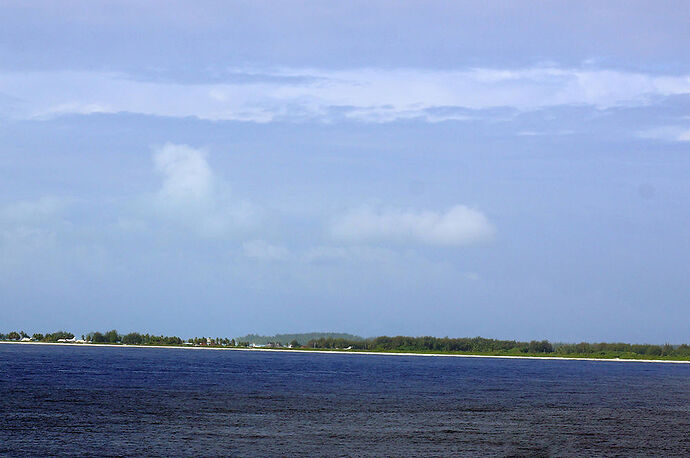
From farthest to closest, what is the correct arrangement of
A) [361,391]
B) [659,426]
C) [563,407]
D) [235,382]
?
[235,382] < [361,391] < [563,407] < [659,426]

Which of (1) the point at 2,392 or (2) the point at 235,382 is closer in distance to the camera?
(1) the point at 2,392

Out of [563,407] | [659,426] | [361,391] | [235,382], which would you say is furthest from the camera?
[235,382]

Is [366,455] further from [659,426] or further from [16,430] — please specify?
[659,426]

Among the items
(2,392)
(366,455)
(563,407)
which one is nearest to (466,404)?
(563,407)

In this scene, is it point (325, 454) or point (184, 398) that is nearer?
point (325, 454)

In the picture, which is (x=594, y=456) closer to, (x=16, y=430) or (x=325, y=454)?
(x=325, y=454)

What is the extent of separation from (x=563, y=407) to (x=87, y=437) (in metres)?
50.8

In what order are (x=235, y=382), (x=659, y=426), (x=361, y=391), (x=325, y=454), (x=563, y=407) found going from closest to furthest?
(x=325, y=454), (x=659, y=426), (x=563, y=407), (x=361, y=391), (x=235, y=382)

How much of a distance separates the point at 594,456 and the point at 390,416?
2336cm

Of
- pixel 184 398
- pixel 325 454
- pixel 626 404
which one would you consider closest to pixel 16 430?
pixel 325 454

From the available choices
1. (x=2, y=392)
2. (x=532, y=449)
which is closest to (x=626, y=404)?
(x=532, y=449)

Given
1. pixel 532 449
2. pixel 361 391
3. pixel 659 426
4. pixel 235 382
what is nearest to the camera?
pixel 532 449

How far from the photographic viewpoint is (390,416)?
71.4 metres

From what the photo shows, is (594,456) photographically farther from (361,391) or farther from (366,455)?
(361,391)
